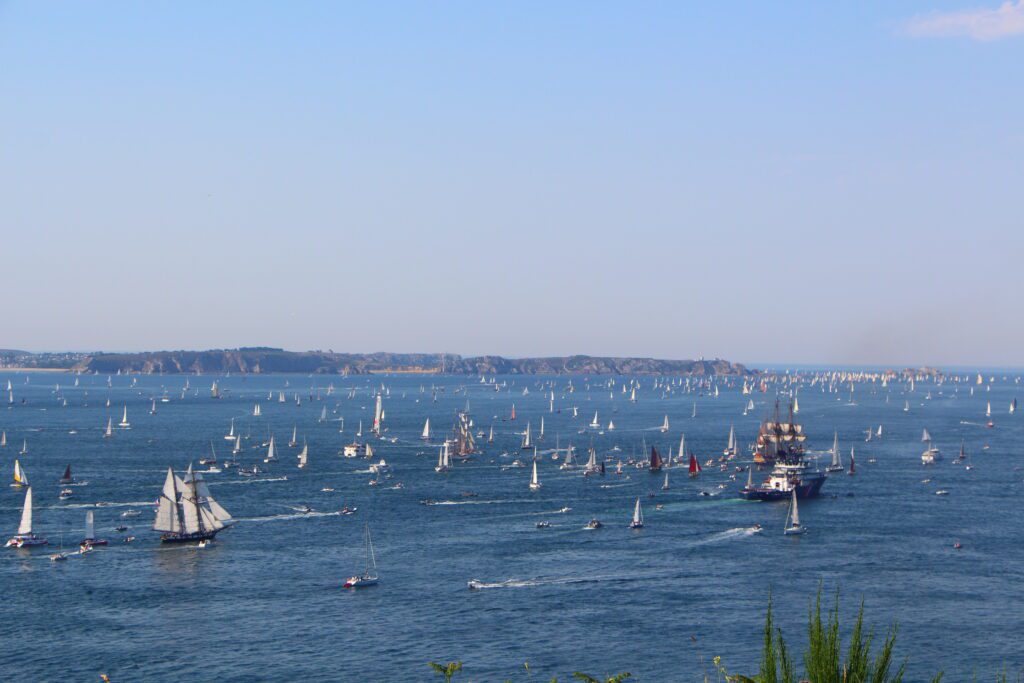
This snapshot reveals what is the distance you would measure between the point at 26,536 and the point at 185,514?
42.1 feet

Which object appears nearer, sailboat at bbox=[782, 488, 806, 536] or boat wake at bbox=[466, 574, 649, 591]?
boat wake at bbox=[466, 574, 649, 591]

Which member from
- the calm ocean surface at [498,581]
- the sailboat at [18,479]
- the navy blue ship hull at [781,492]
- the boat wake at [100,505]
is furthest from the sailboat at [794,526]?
the sailboat at [18,479]

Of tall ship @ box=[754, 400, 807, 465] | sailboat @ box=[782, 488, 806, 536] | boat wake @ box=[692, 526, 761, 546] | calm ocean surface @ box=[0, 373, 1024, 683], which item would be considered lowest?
calm ocean surface @ box=[0, 373, 1024, 683]

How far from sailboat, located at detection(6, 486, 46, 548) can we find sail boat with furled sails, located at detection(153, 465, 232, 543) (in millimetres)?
9528

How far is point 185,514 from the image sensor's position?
98625 mm

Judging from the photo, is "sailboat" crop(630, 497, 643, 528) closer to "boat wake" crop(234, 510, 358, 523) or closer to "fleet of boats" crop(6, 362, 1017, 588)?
"fleet of boats" crop(6, 362, 1017, 588)

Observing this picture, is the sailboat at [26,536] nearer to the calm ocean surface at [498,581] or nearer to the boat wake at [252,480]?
the calm ocean surface at [498,581]

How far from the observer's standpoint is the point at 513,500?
396 ft

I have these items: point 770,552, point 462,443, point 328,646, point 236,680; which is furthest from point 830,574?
point 462,443

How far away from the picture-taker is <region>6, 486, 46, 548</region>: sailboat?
9425cm

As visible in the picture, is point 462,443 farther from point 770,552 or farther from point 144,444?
point 770,552

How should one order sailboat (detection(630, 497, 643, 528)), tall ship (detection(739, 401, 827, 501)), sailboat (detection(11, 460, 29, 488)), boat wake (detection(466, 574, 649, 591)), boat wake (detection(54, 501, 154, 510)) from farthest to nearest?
sailboat (detection(11, 460, 29, 488)) < tall ship (detection(739, 401, 827, 501)) < boat wake (detection(54, 501, 154, 510)) < sailboat (detection(630, 497, 643, 528)) < boat wake (detection(466, 574, 649, 591))

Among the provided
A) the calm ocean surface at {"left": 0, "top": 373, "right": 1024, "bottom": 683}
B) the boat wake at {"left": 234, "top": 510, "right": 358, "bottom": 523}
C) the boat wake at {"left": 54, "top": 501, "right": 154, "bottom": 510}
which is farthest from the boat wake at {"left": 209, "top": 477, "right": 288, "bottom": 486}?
the boat wake at {"left": 234, "top": 510, "right": 358, "bottom": 523}

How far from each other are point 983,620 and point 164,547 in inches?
2469
